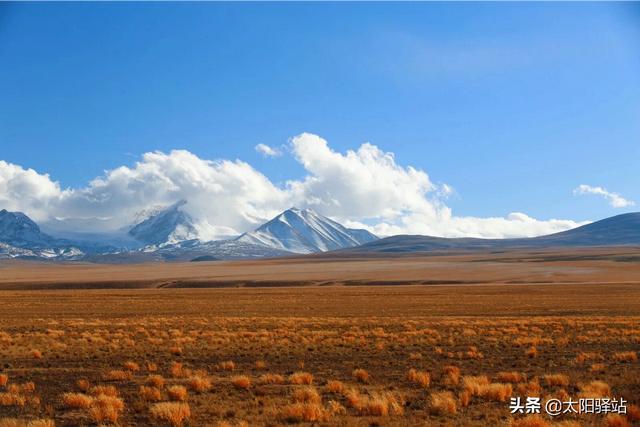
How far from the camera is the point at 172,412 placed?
12.1 meters

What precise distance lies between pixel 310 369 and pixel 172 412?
6.83 metres

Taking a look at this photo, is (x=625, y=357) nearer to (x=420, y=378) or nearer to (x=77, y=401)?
(x=420, y=378)

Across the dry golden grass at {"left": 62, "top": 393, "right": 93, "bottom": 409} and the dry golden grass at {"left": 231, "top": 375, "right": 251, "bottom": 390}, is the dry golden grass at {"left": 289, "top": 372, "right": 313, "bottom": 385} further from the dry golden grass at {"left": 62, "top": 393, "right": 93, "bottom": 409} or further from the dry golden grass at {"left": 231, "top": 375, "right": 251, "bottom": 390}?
the dry golden grass at {"left": 62, "top": 393, "right": 93, "bottom": 409}

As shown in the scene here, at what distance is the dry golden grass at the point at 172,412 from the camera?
11.9m

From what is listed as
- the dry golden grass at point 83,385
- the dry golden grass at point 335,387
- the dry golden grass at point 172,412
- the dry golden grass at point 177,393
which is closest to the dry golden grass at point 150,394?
the dry golden grass at point 177,393

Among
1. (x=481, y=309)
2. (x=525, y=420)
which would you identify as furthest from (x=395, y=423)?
(x=481, y=309)

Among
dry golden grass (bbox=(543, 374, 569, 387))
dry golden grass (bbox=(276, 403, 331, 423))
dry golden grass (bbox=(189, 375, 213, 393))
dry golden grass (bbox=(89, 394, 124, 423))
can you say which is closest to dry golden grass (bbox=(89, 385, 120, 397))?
dry golden grass (bbox=(89, 394, 124, 423))

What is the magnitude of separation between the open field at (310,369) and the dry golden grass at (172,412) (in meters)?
0.03

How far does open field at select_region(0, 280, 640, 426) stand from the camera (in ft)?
41.2

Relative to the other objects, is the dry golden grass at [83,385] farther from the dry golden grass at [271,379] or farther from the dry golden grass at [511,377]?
the dry golden grass at [511,377]

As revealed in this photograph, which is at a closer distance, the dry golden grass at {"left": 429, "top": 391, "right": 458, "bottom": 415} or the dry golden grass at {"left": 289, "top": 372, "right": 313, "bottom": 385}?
the dry golden grass at {"left": 429, "top": 391, "right": 458, "bottom": 415}

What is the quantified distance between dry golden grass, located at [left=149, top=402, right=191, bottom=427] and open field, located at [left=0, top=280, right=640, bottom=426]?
0.03 m

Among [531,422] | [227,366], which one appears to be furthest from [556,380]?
[227,366]

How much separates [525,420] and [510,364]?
26.2 ft
